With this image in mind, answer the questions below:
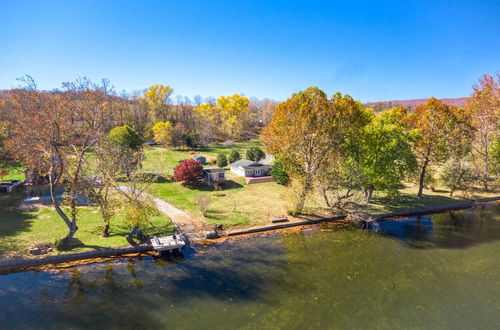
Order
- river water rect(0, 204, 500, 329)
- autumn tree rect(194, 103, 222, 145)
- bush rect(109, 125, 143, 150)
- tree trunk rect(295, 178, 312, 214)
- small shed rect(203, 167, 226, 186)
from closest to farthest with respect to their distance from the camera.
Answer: river water rect(0, 204, 500, 329) < tree trunk rect(295, 178, 312, 214) < small shed rect(203, 167, 226, 186) < bush rect(109, 125, 143, 150) < autumn tree rect(194, 103, 222, 145)

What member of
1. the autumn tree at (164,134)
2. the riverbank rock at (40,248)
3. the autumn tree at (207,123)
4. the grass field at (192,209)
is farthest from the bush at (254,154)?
the riverbank rock at (40,248)

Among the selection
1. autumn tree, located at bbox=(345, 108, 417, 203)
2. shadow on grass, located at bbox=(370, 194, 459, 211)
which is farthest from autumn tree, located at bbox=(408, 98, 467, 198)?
shadow on grass, located at bbox=(370, 194, 459, 211)

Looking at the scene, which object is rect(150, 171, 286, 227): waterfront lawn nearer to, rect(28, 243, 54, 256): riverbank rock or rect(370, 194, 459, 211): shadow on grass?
rect(28, 243, 54, 256): riverbank rock

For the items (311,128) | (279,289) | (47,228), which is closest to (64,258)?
(47,228)

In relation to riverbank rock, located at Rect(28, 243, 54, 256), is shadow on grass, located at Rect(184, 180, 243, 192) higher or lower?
higher

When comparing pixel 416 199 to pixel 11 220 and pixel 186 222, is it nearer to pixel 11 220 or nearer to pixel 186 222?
pixel 186 222

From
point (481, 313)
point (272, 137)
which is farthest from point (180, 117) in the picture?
point (481, 313)

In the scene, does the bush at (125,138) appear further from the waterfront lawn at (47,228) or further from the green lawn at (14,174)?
the waterfront lawn at (47,228)
